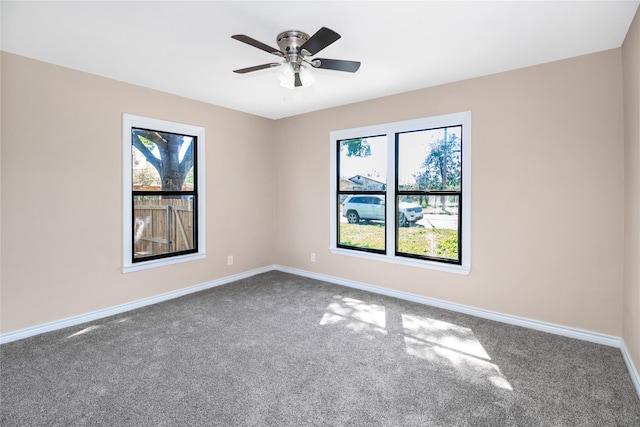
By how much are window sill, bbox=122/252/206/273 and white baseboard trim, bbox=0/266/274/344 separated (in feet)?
1.16

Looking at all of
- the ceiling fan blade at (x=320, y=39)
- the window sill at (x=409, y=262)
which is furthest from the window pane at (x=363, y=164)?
the ceiling fan blade at (x=320, y=39)

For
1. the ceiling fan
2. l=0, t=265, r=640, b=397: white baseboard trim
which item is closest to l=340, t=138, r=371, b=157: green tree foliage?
l=0, t=265, r=640, b=397: white baseboard trim

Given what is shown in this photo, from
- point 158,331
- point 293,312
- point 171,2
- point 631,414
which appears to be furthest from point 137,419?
point 631,414

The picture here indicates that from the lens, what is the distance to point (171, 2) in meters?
2.06

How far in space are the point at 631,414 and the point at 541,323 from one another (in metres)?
1.17

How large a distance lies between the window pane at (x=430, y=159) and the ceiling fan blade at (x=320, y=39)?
2.00 meters

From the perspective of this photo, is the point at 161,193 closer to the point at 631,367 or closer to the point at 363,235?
the point at 363,235

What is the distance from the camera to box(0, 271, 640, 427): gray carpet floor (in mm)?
1878

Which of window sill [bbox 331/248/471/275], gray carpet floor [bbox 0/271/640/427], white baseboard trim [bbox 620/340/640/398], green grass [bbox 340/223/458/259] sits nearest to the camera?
gray carpet floor [bbox 0/271/640/427]

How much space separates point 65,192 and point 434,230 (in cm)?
380

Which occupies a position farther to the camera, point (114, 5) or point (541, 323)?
point (541, 323)

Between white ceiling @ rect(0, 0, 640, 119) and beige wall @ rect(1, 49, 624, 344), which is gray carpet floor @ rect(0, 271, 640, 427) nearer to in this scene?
beige wall @ rect(1, 49, 624, 344)

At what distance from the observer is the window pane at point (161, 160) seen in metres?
3.68

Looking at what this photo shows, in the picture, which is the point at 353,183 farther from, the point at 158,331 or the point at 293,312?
the point at 158,331
